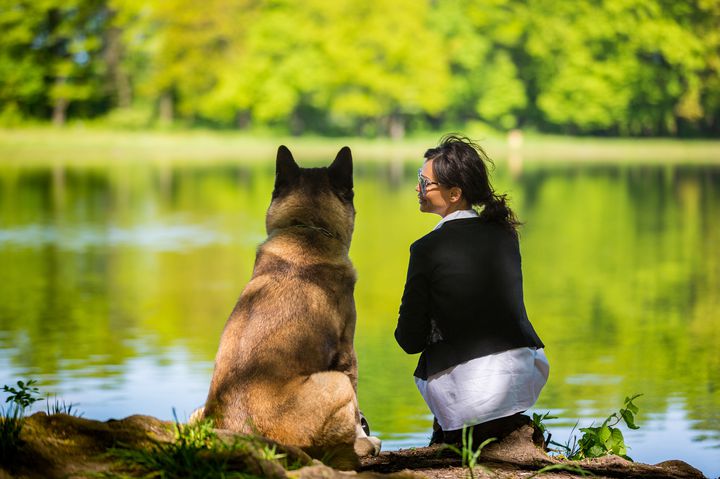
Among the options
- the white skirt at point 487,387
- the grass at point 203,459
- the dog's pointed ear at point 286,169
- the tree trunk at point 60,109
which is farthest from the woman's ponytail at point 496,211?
the tree trunk at point 60,109

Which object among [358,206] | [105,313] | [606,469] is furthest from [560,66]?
[606,469]

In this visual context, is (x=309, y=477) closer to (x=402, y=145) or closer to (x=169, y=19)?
(x=402, y=145)

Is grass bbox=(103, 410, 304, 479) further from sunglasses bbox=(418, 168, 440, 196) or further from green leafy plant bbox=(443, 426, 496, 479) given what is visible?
sunglasses bbox=(418, 168, 440, 196)

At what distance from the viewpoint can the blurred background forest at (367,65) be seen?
6075 centimetres

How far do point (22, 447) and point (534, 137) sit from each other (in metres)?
61.5

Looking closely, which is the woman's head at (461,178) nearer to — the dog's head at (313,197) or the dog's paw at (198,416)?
the dog's head at (313,197)

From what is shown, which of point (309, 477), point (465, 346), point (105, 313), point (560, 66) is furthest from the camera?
point (560, 66)

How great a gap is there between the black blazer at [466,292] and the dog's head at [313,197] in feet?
1.34

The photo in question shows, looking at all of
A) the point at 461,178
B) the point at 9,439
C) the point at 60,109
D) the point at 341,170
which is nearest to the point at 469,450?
the point at 461,178

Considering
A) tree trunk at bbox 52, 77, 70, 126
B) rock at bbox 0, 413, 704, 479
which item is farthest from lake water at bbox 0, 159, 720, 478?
tree trunk at bbox 52, 77, 70, 126

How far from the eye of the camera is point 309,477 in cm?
329

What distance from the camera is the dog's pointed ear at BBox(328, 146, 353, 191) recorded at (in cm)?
426

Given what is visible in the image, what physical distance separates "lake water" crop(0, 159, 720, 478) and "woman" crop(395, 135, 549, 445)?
1.92 m

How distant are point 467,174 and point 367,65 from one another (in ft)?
203
